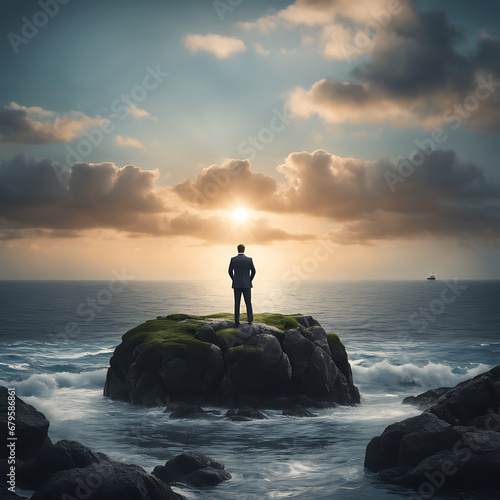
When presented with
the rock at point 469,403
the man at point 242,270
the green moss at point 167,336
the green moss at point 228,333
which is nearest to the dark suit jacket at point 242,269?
the man at point 242,270

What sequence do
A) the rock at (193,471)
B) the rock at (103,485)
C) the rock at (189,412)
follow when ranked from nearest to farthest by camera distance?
the rock at (103,485) → the rock at (193,471) → the rock at (189,412)

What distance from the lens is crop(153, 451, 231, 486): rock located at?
1341 centimetres

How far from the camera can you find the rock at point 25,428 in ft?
45.4

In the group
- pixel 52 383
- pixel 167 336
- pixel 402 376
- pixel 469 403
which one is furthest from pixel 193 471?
pixel 402 376

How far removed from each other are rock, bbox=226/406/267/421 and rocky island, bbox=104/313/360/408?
58.6 inches

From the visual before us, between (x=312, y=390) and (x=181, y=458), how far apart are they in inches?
452

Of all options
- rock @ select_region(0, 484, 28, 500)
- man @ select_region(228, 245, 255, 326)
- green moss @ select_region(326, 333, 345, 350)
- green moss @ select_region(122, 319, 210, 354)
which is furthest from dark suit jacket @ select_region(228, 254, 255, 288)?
rock @ select_region(0, 484, 28, 500)

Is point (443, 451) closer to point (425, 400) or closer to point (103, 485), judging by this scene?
point (103, 485)

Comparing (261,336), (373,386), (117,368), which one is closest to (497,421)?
(261,336)

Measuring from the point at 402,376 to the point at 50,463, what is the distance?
89.8 feet

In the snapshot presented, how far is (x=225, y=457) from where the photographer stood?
16.0m

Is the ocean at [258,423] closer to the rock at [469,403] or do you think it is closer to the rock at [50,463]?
the rock at [50,463]

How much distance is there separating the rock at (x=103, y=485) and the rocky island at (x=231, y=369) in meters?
12.2

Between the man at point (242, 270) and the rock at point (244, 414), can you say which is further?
the man at point (242, 270)
